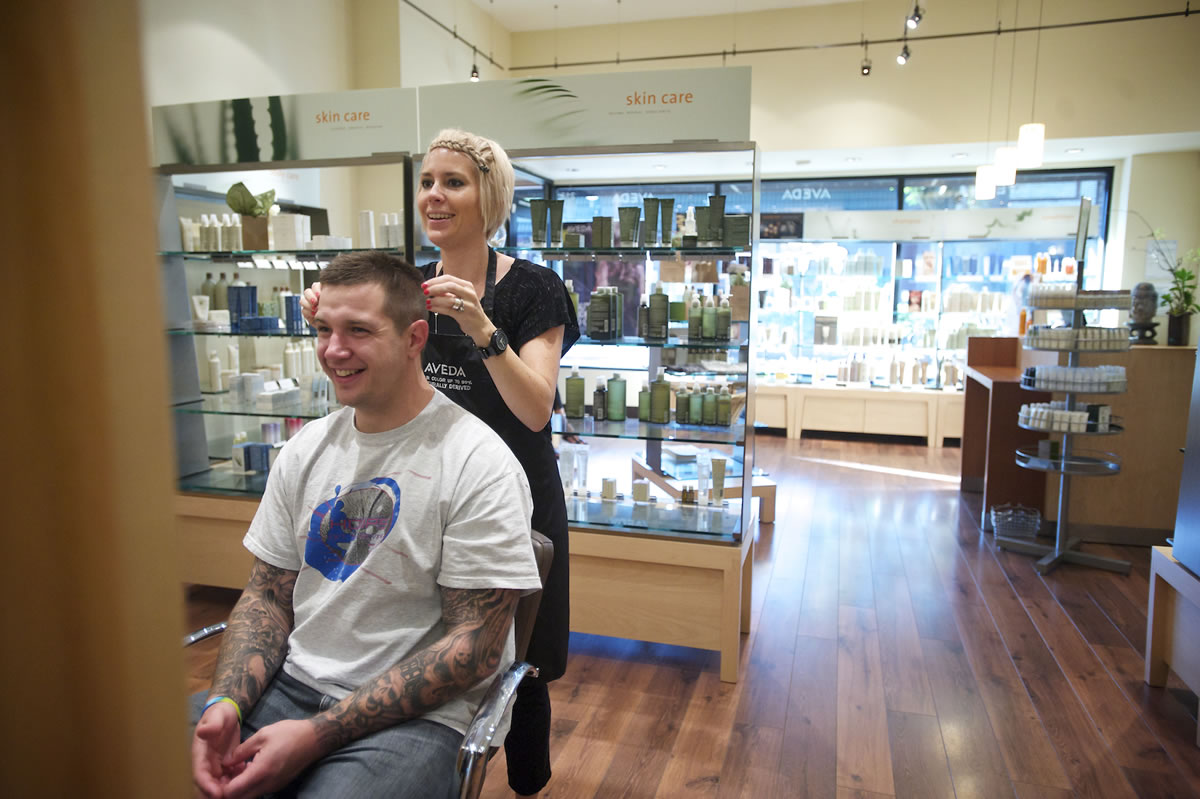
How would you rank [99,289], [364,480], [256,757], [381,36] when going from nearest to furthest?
1. [99,289]
2. [256,757]
3. [364,480]
4. [381,36]

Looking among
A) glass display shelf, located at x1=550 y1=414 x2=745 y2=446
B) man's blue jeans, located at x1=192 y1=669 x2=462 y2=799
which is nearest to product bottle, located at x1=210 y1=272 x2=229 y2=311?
glass display shelf, located at x1=550 y1=414 x2=745 y2=446

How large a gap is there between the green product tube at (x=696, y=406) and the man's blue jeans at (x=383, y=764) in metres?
2.00

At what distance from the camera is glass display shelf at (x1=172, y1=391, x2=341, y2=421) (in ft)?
12.2

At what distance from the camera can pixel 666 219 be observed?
10.3 ft

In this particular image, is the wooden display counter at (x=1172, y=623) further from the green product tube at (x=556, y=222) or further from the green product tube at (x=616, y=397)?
the green product tube at (x=556, y=222)

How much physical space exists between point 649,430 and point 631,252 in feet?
2.51

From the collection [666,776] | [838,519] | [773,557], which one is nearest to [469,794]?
[666,776]

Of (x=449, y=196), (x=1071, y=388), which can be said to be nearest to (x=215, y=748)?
(x=449, y=196)

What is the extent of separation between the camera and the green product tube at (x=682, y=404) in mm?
3184

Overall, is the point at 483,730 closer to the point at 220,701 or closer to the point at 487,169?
the point at 220,701

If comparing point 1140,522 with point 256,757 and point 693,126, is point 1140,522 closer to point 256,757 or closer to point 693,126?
point 693,126

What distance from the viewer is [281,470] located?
1.54 metres

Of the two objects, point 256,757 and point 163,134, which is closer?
point 256,757

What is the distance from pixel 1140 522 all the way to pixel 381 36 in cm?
635
